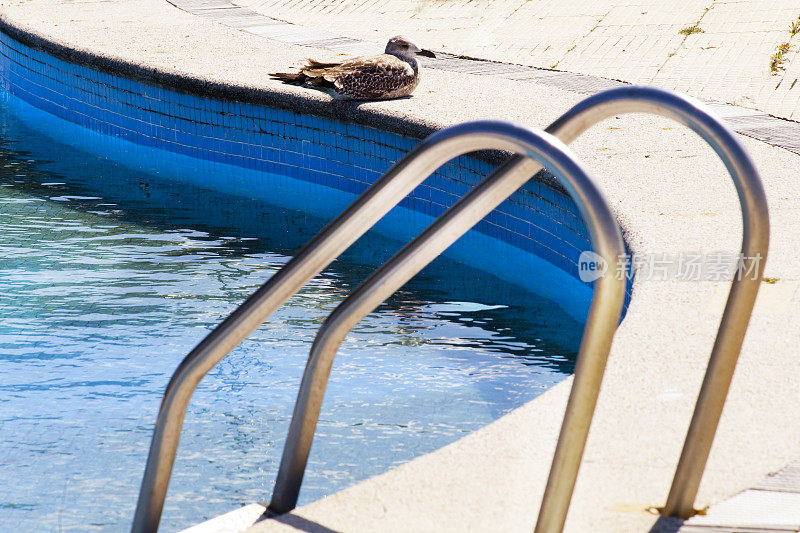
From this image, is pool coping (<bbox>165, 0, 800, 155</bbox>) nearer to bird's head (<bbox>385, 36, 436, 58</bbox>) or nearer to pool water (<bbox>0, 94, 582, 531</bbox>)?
bird's head (<bbox>385, 36, 436, 58</bbox>)

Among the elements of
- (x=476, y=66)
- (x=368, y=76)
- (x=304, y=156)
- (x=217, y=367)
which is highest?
(x=476, y=66)

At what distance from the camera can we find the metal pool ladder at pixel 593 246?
146cm

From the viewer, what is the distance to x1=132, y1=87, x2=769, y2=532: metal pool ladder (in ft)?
4.81

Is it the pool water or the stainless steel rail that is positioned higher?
the stainless steel rail

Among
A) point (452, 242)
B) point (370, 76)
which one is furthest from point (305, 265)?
point (370, 76)

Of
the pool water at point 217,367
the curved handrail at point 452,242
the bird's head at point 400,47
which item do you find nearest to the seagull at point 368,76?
the bird's head at point 400,47

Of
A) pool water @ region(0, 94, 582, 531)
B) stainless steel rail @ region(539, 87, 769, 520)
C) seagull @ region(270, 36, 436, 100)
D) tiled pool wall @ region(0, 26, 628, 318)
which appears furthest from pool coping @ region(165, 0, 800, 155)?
stainless steel rail @ region(539, 87, 769, 520)

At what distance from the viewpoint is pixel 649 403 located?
2326 mm

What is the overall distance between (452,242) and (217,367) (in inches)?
94.8

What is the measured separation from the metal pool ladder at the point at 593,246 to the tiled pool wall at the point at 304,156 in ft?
8.40

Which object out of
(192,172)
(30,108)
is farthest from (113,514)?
(30,108)

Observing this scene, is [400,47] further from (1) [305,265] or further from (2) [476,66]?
(1) [305,265]

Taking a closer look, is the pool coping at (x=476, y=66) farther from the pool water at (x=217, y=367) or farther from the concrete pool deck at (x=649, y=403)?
the pool water at (x=217, y=367)

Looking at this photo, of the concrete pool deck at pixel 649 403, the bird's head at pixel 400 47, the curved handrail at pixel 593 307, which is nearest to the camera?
the curved handrail at pixel 593 307
